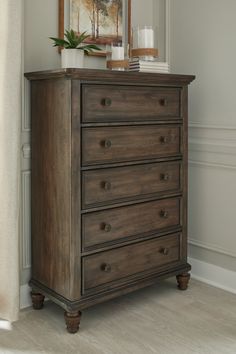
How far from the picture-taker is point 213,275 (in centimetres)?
312

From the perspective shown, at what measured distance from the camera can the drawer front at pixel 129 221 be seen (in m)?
2.46

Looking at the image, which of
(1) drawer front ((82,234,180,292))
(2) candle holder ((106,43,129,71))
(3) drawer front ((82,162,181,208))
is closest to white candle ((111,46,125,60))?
(2) candle holder ((106,43,129,71))

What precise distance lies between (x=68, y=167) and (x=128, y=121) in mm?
442

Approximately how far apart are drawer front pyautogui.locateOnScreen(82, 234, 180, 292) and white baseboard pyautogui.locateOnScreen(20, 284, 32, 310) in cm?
47

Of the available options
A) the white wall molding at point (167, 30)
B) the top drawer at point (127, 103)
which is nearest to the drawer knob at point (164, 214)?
the top drawer at point (127, 103)

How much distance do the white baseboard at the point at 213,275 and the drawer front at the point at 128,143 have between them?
81 centimetres

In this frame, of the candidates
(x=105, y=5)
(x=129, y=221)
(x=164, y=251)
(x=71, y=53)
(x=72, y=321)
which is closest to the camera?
(x=72, y=321)

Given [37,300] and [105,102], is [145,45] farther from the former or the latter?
[37,300]

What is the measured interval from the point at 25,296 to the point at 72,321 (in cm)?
45

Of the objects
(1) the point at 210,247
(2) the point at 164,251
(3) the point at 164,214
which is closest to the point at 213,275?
(1) the point at 210,247

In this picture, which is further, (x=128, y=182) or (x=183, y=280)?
(x=183, y=280)

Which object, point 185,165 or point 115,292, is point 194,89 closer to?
point 185,165

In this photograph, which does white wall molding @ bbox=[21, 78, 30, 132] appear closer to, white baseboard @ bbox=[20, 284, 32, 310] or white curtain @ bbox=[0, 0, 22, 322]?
white curtain @ bbox=[0, 0, 22, 322]

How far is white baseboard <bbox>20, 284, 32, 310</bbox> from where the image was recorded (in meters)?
2.73
